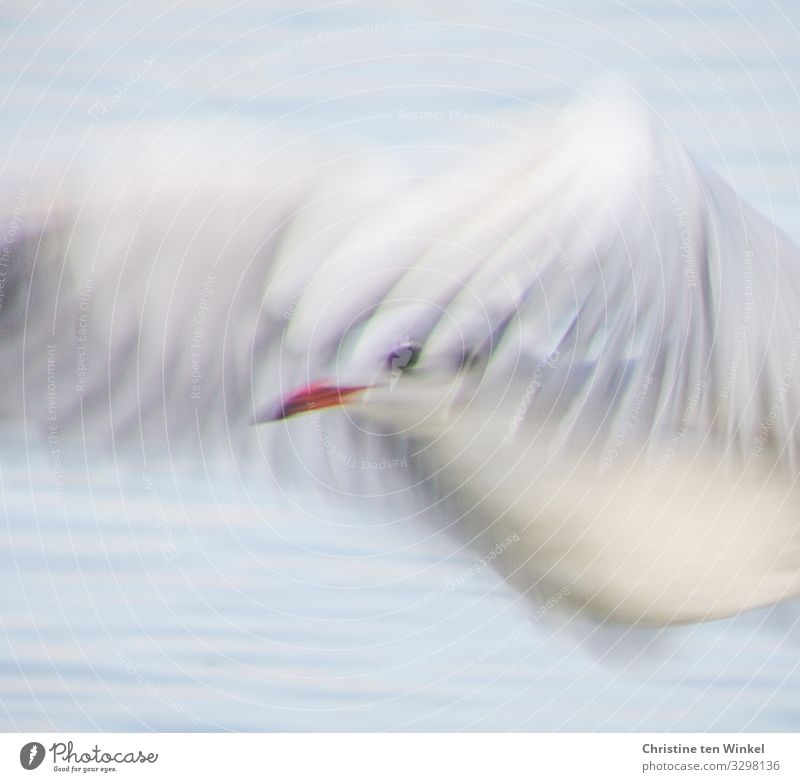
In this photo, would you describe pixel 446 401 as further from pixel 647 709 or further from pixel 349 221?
pixel 647 709

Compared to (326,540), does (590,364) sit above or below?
above

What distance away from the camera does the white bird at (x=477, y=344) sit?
1.04 meters

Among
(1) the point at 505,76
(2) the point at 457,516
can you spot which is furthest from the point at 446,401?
(1) the point at 505,76
